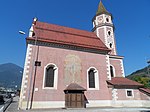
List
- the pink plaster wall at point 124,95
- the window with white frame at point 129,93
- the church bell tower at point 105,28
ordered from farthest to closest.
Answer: the church bell tower at point 105,28 < the window with white frame at point 129,93 < the pink plaster wall at point 124,95

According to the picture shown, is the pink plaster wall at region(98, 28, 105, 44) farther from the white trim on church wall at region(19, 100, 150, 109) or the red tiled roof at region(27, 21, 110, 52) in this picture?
the white trim on church wall at region(19, 100, 150, 109)

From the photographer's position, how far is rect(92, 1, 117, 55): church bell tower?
27.9 m

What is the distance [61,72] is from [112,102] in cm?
876

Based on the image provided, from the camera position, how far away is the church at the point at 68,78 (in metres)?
17.5

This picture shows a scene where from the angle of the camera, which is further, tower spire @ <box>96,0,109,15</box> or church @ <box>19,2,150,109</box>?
tower spire @ <box>96,0,109,15</box>

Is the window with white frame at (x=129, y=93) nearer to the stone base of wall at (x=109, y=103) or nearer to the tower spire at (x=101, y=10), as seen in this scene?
the stone base of wall at (x=109, y=103)

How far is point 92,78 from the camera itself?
21.4 meters

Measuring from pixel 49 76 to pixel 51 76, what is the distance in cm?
28


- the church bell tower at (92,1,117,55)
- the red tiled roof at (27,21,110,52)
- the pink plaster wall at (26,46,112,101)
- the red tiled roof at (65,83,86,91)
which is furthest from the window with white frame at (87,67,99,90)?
the church bell tower at (92,1,117,55)

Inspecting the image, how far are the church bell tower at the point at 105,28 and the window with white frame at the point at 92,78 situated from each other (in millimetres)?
7625

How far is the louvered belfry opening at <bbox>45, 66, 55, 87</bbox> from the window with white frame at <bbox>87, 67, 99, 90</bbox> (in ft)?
18.1

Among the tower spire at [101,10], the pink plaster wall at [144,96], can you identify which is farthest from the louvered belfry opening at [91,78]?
the tower spire at [101,10]

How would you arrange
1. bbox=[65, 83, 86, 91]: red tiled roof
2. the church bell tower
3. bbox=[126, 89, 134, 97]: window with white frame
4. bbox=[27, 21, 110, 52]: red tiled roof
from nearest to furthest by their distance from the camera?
bbox=[65, 83, 86, 91]: red tiled roof, bbox=[27, 21, 110, 52]: red tiled roof, bbox=[126, 89, 134, 97]: window with white frame, the church bell tower

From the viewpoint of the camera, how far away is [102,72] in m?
21.9
